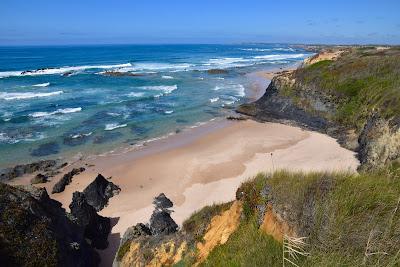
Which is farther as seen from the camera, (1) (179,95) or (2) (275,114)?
(1) (179,95)

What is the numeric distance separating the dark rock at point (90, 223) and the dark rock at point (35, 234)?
1.67 m

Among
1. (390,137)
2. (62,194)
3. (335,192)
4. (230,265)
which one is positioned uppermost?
(335,192)

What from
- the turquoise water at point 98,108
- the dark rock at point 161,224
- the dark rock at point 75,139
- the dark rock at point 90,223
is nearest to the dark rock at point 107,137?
the turquoise water at point 98,108

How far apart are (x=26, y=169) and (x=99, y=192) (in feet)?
24.1

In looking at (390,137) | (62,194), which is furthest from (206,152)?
(390,137)

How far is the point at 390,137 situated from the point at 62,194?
59.6ft

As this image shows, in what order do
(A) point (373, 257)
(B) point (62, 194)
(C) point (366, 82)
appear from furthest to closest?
(C) point (366, 82)
(B) point (62, 194)
(A) point (373, 257)

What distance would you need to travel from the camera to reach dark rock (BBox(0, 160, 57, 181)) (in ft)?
75.1

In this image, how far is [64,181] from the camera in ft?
70.9

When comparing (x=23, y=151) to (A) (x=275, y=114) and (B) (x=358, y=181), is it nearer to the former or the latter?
(A) (x=275, y=114)

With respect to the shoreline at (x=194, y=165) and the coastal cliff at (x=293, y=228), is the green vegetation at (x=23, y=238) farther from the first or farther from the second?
the shoreline at (x=194, y=165)

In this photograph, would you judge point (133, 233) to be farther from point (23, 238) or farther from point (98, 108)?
point (98, 108)

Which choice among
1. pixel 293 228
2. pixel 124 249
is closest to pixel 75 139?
pixel 124 249

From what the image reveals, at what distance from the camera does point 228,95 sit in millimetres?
50469
